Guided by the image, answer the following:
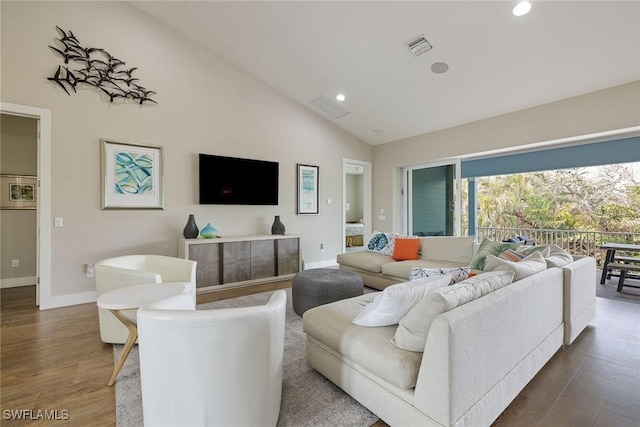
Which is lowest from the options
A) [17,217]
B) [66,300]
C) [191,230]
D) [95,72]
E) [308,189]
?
[66,300]

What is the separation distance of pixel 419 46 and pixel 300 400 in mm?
3978

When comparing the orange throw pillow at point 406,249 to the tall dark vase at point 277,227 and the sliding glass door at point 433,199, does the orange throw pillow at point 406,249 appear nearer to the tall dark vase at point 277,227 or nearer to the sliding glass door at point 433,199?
the sliding glass door at point 433,199

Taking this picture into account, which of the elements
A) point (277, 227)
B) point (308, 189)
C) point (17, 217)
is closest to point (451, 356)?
point (277, 227)

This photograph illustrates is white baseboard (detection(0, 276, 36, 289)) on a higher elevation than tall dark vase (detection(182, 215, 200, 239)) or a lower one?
lower

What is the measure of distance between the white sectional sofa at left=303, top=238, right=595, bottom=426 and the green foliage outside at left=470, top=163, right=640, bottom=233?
6000 mm

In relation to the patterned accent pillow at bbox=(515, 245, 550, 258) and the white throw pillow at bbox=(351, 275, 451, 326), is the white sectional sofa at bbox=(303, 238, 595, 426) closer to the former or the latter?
the white throw pillow at bbox=(351, 275, 451, 326)

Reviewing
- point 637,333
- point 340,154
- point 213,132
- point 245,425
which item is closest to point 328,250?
point 340,154

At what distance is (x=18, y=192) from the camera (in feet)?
15.2

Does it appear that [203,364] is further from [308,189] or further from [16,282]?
[16,282]

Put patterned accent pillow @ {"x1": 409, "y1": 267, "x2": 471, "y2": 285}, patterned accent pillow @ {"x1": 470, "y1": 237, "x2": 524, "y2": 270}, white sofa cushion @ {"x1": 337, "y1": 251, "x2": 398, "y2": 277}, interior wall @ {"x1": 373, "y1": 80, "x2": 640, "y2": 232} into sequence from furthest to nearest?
1. white sofa cushion @ {"x1": 337, "y1": 251, "x2": 398, "y2": 277}
2. interior wall @ {"x1": 373, "y1": 80, "x2": 640, "y2": 232}
3. patterned accent pillow @ {"x1": 470, "y1": 237, "x2": 524, "y2": 270}
4. patterned accent pillow @ {"x1": 409, "y1": 267, "x2": 471, "y2": 285}

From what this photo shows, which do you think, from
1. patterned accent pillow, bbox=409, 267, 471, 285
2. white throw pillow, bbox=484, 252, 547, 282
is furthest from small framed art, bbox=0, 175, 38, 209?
white throw pillow, bbox=484, 252, 547, 282

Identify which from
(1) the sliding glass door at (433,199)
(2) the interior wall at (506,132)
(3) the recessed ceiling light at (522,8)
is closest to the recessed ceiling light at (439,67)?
(3) the recessed ceiling light at (522,8)

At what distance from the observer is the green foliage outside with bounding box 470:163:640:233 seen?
6133 millimetres

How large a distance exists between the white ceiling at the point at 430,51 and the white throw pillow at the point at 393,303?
10.00ft
